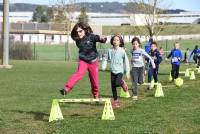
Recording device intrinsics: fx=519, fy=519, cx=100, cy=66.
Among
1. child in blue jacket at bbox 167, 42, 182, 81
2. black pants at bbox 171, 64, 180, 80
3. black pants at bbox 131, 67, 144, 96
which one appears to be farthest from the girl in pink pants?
black pants at bbox 171, 64, 180, 80

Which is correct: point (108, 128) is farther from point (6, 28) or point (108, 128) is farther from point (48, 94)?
point (6, 28)

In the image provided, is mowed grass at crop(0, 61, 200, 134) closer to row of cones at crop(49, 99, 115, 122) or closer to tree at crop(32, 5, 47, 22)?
row of cones at crop(49, 99, 115, 122)

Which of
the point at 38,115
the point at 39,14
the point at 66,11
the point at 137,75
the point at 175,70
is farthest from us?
the point at 39,14

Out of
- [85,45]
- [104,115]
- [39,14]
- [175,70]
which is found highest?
[39,14]

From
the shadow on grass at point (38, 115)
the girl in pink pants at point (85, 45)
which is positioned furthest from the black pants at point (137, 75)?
the shadow on grass at point (38, 115)

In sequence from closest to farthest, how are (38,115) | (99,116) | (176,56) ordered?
(99,116)
(38,115)
(176,56)

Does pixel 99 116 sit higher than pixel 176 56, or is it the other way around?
pixel 176 56

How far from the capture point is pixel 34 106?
1311cm

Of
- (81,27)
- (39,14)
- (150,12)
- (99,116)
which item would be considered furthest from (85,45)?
(39,14)

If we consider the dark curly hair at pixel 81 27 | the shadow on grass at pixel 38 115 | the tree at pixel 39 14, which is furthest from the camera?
the tree at pixel 39 14

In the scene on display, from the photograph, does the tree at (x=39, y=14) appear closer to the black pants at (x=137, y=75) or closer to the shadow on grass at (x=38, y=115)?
the black pants at (x=137, y=75)

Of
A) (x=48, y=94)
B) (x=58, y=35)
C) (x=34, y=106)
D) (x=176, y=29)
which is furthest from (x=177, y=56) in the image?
(x=176, y=29)

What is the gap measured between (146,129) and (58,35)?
354ft

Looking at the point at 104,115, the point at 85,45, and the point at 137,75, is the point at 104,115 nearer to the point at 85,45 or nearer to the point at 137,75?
the point at 85,45
